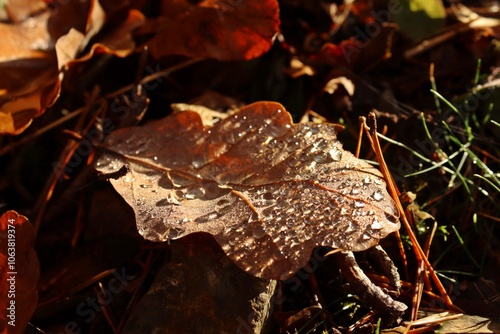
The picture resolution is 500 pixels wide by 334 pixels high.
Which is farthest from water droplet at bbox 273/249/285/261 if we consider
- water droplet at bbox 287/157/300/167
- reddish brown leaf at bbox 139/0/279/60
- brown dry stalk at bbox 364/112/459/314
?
reddish brown leaf at bbox 139/0/279/60

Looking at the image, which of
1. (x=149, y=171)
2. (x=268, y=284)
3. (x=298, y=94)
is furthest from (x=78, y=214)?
(x=298, y=94)

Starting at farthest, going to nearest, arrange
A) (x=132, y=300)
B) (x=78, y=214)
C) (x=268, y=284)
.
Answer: (x=78, y=214), (x=132, y=300), (x=268, y=284)

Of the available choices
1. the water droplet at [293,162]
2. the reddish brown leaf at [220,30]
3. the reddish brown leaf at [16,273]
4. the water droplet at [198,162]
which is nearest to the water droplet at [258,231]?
the water droplet at [293,162]

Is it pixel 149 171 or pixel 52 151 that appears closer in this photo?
pixel 149 171

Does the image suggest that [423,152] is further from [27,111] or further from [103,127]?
[27,111]

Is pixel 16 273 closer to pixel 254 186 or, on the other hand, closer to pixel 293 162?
pixel 254 186

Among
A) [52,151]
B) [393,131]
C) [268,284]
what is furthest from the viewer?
[52,151]
